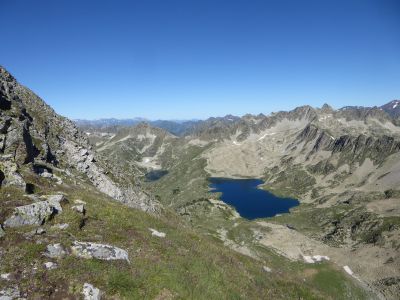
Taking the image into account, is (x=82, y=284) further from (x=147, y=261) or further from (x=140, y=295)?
(x=147, y=261)

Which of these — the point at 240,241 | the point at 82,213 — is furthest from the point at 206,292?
the point at 240,241

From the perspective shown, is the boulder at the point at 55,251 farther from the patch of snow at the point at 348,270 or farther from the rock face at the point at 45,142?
the patch of snow at the point at 348,270

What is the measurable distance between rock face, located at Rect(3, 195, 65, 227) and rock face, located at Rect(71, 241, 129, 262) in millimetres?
4417

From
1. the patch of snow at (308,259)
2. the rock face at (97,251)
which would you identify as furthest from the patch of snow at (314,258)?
the rock face at (97,251)

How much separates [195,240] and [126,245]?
37.9 feet

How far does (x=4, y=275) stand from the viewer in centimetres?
2202

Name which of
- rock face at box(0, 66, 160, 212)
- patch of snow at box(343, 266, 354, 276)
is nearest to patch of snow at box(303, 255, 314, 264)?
patch of snow at box(343, 266, 354, 276)

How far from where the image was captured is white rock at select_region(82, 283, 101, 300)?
2258 centimetres

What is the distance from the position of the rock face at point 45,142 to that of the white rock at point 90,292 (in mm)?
34236

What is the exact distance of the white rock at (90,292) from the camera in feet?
74.1

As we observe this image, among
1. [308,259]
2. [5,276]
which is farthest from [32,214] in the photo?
[308,259]

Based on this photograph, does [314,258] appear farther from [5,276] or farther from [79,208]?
[5,276]

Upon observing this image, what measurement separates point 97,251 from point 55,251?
124 inches

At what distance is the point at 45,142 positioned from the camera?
234 ft
